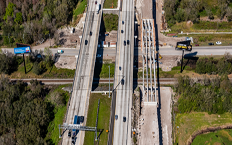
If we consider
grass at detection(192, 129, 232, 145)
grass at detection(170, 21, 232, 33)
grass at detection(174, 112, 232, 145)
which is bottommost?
grass at detection(192, 129, 232, 145)

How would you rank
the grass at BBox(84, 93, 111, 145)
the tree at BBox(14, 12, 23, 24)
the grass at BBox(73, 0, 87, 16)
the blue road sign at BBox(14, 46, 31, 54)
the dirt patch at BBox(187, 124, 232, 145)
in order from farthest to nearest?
the grass at BBox(73, 0, 87, 16)
the tree at BBox(14, 12, 23, 24)
the blue road sign at BBox(14, 46, 31, 54)
the dirt patch at BBox(187, 124, 232, 145)
the grass at BBox(84, 93, 111, 145)

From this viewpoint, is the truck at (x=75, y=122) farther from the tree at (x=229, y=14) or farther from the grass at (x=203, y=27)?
the tree at (x=229, y=14)

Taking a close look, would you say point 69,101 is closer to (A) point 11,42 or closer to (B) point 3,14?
(A) point 11,42

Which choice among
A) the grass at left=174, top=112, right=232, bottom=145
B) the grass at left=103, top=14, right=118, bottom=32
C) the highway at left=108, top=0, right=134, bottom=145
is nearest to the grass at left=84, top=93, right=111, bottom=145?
the highway at left=108, top=0, right=134, bottom=145

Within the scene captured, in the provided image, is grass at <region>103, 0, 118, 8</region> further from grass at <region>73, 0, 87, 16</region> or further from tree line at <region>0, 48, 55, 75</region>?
tree line at <region>0, 48, 55, 75</region>

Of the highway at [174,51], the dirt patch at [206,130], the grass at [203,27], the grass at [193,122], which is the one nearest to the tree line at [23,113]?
the highway at [174,51]
